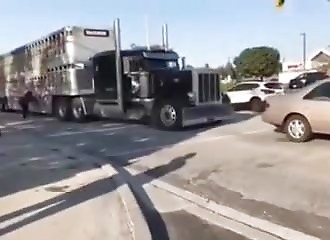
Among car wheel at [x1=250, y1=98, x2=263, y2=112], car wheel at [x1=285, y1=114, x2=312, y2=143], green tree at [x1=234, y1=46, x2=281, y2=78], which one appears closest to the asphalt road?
car wheel at [x1=285, y1=114, x2=312, y2=143]

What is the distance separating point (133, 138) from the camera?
612 inches

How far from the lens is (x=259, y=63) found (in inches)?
2849

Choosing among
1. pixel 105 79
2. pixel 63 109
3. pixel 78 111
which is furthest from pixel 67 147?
pixel 63 109

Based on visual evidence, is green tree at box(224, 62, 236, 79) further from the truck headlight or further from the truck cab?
the truck headlight

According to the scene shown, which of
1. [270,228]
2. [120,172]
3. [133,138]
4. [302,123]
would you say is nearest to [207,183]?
[120,172]

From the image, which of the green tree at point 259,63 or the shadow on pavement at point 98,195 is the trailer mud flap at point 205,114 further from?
the green tree at point 259,63

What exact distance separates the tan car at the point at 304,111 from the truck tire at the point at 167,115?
4.51m

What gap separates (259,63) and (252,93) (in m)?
48.6

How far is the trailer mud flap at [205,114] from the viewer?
17.4 meters

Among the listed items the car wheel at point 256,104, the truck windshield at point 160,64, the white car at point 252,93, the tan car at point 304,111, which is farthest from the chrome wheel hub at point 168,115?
the car wheel at point 256,104

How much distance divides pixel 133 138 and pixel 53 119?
10644 millimetres

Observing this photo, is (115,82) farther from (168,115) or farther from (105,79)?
(168,115)

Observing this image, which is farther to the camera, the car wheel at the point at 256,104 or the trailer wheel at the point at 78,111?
the car wheel at the point at 256,104

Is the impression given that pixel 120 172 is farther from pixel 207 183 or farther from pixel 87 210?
pixel 87 210
